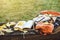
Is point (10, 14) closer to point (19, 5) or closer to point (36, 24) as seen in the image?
point (19, 5)

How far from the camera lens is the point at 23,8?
6.75ft

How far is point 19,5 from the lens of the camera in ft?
6.72

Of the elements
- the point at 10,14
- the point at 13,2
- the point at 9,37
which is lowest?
the point at 9,37

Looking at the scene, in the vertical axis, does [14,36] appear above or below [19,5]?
below

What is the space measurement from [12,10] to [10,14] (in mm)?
49

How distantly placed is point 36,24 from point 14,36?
0.26 m

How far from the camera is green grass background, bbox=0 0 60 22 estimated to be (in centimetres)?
204

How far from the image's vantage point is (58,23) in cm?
197

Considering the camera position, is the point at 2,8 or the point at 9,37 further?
the point at 2,8

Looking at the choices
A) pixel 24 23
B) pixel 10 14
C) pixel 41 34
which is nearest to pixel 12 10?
pixel 10 14

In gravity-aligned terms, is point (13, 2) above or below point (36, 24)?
above

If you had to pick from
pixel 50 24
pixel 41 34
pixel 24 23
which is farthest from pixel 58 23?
pixel 24 23

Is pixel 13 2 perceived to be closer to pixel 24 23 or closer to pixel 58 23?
pixel 24 23

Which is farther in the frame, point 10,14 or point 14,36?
point 10,14
